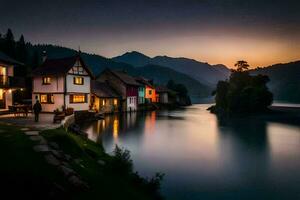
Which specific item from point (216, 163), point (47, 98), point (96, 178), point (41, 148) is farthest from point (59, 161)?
point (47, 98)

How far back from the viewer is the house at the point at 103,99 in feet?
203

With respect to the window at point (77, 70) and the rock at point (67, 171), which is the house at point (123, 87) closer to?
the window at point (77, 70)

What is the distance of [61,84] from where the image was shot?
43.8m

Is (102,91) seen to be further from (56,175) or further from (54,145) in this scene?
(56,175)

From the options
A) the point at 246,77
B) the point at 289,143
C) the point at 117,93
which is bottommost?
the point at 289,143

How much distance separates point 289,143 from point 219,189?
22.7 meters

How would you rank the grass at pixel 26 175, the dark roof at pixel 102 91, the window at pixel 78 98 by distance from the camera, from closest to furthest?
the grass at pixel 26 175 → the window at pixel 78 98 → the dark roof at pixel 102 91

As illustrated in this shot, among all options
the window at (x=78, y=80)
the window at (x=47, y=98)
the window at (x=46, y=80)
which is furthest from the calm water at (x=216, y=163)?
the window at (x=46, y=80)

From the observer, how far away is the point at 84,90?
47.8m

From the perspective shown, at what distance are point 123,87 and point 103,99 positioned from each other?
10.4 metres

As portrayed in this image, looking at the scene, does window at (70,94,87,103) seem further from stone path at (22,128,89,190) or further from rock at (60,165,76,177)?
rock at (60,165,76,177)

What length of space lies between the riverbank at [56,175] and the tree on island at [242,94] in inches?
2762

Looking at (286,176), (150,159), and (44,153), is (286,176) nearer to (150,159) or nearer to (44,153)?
(150,159)

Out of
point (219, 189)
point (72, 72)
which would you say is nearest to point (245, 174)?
point (219, 189)
